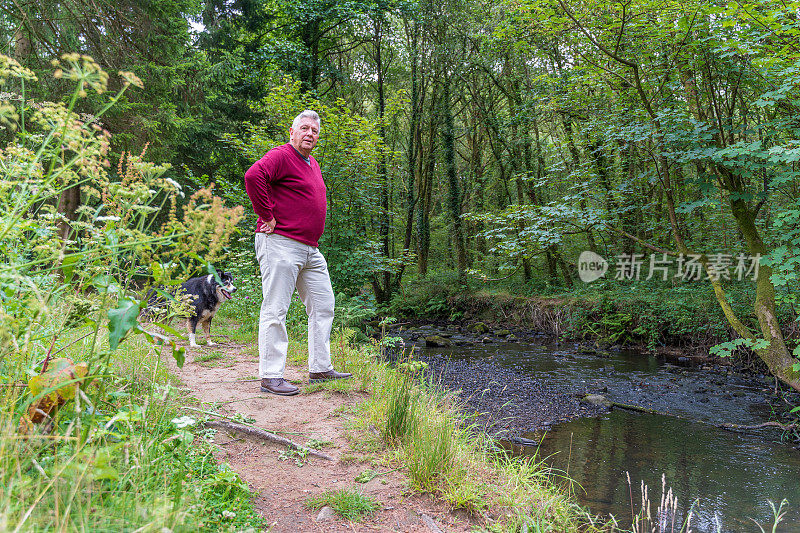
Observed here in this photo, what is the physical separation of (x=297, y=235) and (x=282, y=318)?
690 millimetres

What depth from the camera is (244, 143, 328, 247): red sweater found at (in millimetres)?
3758

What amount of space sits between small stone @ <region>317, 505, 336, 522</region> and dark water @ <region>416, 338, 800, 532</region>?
1.97 metres

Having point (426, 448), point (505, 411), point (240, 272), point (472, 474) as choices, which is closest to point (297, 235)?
point (426, 448)

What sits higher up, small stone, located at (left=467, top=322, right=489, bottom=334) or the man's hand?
the man's hand

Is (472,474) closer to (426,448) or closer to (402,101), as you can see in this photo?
(426,448)

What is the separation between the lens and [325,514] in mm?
2268

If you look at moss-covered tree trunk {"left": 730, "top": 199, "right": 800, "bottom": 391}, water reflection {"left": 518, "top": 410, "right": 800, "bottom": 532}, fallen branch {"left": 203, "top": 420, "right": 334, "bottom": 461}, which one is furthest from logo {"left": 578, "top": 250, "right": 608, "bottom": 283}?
fallen branch {"left": 203, "top": 420, "right": 334, "bottom": 461}

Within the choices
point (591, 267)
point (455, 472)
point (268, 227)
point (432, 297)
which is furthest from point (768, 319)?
point (432, 297)

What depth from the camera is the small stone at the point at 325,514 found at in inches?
88.3

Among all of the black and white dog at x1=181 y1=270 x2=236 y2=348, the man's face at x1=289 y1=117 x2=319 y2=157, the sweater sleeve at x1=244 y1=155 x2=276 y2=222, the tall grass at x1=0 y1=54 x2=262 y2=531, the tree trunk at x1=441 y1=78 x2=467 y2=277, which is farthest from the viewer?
the tree trunk at x1=441 y1=78 x2=467 y2=277

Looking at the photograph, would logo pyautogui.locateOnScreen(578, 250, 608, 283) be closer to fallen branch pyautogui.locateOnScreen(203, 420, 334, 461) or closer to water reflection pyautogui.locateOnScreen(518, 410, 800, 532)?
water reflection pyautogui.locateOnScreen(518, 410, 800, 532)

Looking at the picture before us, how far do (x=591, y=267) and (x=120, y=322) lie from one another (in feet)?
51.6

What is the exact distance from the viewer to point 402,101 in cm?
1241

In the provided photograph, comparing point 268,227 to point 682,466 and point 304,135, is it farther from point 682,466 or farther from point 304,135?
point 682,466
